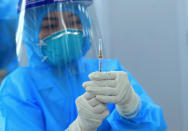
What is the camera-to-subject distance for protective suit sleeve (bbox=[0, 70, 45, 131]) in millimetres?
929

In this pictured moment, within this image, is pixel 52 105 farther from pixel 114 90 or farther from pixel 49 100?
pixel 114 90

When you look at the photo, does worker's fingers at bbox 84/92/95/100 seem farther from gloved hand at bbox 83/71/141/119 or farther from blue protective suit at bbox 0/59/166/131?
blue protective suit at bbox 0/59/166/131

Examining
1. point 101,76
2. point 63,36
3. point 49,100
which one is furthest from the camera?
point 49,100

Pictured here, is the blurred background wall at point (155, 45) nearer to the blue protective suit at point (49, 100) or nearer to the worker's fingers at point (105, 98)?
the blue protective suit at point (49, 100)

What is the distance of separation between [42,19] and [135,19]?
0.92 metres

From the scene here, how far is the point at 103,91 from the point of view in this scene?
81 cm

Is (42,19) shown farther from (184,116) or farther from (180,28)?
(184,116)

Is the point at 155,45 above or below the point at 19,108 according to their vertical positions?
above

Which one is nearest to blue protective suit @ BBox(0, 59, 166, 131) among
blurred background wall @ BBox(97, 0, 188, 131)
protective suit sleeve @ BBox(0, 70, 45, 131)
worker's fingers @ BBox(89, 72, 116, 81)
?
protective suit sleeve @ BBox(0, 70, 45, 131)

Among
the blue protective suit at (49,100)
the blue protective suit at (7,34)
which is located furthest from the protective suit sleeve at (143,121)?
the blue protective suit at (7,34)

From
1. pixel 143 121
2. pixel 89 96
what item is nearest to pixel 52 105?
pixel 89 96

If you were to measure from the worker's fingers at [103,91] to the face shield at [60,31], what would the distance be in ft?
0.57

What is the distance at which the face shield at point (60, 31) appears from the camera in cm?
92

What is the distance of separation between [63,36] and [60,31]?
0.03 meters
